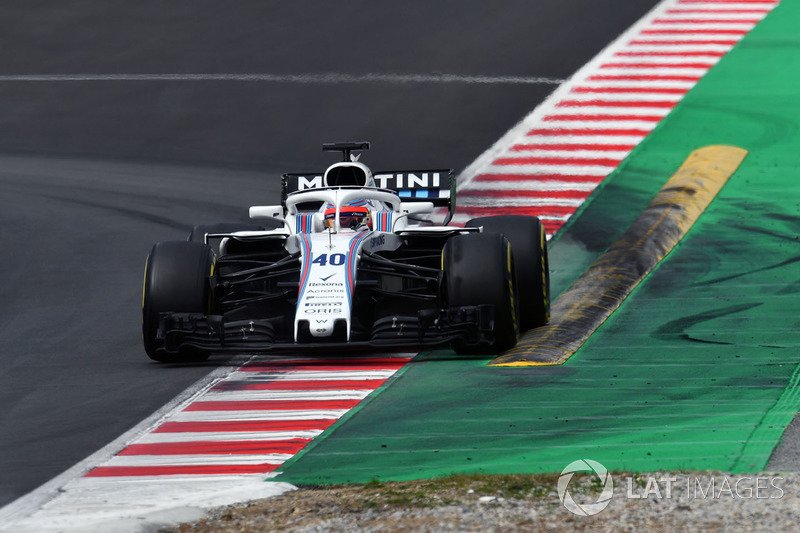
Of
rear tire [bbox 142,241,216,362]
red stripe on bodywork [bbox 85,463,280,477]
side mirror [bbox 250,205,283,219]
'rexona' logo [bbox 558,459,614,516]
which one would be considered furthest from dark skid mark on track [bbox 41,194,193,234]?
'rexona' logo [bbox 558,459,614,516]

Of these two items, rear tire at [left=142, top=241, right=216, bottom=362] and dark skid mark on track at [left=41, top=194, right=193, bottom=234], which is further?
dark skid mark on track at [left=41, top=194, right=193, bottom=234]

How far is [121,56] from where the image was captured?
2927 cm

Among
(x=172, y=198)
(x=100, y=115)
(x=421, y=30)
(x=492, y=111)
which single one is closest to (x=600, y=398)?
(x=172, y=198)

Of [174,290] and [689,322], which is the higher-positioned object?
[174,290]

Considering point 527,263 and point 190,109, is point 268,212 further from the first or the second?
point 190,109

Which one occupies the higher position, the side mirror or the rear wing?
the rear wing

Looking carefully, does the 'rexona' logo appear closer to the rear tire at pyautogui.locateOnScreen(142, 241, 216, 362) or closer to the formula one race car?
the formula one race car

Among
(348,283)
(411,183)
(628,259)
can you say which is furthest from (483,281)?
(628,259)

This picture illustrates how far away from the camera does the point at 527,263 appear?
14391mm

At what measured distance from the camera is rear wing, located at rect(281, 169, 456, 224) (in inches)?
628

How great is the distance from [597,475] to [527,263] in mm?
6202

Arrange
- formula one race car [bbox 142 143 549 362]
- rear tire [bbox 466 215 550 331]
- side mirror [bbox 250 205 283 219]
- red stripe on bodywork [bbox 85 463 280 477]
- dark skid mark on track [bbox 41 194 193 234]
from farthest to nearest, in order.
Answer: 1. dark skid mark on track [bbox 41 194 193 234]
2. side mirror [bbox 250 205 283 219]
3. rear tire [bbox 466 215 550 331]
4. formula one race car [bbox 142 143 549 362]
5. red stripe on bodywork [bbox 85 463 280 477]

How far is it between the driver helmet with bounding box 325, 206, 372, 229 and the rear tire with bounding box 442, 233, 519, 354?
1.39 meters

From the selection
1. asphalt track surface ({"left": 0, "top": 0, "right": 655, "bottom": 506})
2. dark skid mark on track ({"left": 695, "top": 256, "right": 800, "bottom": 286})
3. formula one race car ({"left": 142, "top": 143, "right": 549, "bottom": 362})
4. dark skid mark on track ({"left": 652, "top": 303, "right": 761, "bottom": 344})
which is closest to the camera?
formula one race car ({"left": 142, "top": 143, "right": 549, "bottom": 362})
